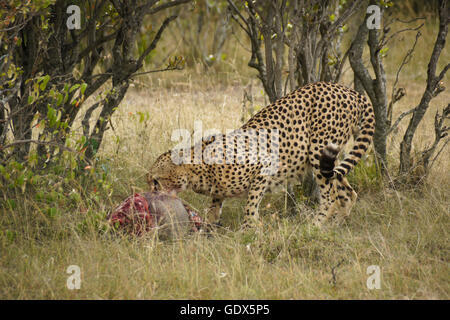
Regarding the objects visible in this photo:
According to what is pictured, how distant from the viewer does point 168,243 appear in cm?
379

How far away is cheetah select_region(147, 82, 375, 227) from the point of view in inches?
161

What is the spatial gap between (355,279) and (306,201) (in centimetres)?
161

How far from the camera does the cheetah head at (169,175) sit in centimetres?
409

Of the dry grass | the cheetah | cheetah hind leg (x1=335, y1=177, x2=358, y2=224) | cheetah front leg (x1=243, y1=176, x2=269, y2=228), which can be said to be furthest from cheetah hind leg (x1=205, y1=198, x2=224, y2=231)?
cheetah hind leg (x1=335, y1=177, x2=358, y2=224)

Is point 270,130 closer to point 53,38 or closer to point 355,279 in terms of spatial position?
point 355,279

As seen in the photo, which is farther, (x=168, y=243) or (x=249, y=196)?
(x=249, y=196)

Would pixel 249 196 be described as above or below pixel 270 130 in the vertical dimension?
below

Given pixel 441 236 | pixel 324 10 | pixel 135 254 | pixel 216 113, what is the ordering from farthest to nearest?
pixel 216 113, pixel 324 10, pixel 441 236, pixel 135 254

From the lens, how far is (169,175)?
411 centimetres

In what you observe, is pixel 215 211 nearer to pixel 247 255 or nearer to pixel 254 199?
pixel 254 199

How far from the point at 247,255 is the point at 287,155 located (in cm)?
101

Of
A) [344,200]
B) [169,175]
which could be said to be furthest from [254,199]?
[344,200]

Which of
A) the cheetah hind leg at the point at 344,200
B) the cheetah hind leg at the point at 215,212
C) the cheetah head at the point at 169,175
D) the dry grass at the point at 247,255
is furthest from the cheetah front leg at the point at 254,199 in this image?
the cheetah hind leg at the point at 344,200

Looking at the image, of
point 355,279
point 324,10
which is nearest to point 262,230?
point 355,279
